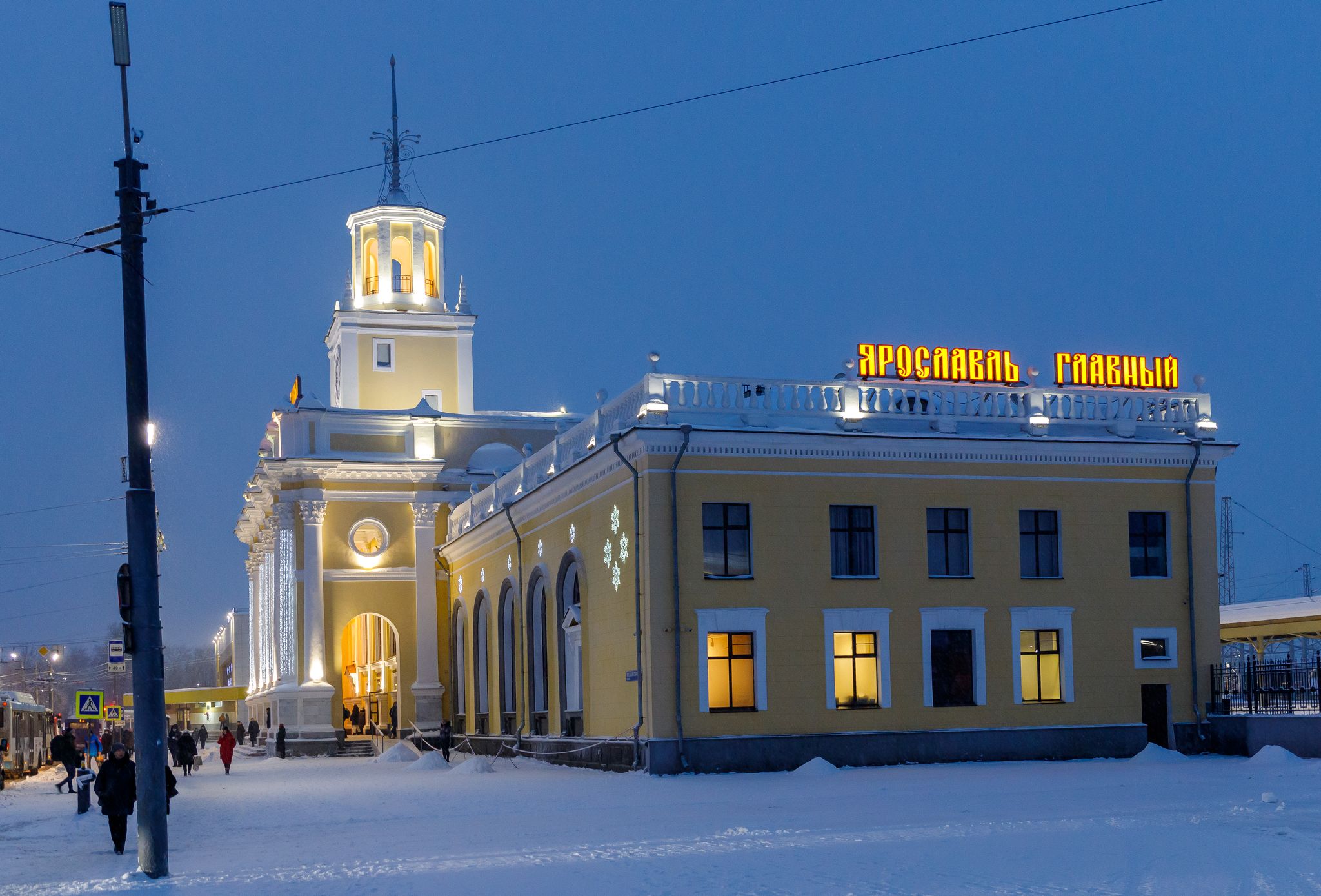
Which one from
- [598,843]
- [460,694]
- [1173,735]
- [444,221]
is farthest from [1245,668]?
[444,221]

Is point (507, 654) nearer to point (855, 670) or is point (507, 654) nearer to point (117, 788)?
point (855, 670)

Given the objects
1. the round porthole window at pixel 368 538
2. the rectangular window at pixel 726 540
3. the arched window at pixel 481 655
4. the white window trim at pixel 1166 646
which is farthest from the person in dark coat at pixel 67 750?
the white window trim at pixel 1166 646

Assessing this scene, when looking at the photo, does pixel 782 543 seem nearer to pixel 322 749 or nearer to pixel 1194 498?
pixel 1194 498

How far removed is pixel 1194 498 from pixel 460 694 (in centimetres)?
2618

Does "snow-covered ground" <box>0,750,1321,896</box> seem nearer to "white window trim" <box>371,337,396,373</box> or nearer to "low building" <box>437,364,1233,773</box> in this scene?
"low building" <box>437,364,1233,773</box>

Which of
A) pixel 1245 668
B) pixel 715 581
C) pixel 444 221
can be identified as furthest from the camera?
pixel 444 221

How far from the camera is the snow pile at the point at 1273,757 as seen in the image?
29109 millimetres

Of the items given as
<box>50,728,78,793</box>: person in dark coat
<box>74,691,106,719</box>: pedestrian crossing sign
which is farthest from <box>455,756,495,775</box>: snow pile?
<box>74,691,106,719</box>: pedestrian crossing sign

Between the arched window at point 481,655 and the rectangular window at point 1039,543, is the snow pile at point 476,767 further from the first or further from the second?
the rectangular window at point 1039,543

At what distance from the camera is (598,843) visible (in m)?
18.5

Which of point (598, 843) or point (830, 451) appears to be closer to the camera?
point (598, 843)

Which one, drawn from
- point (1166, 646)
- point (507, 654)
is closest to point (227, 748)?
point (507, 654)

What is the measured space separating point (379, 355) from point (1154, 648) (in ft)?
111

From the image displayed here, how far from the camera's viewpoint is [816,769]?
29.7 m
